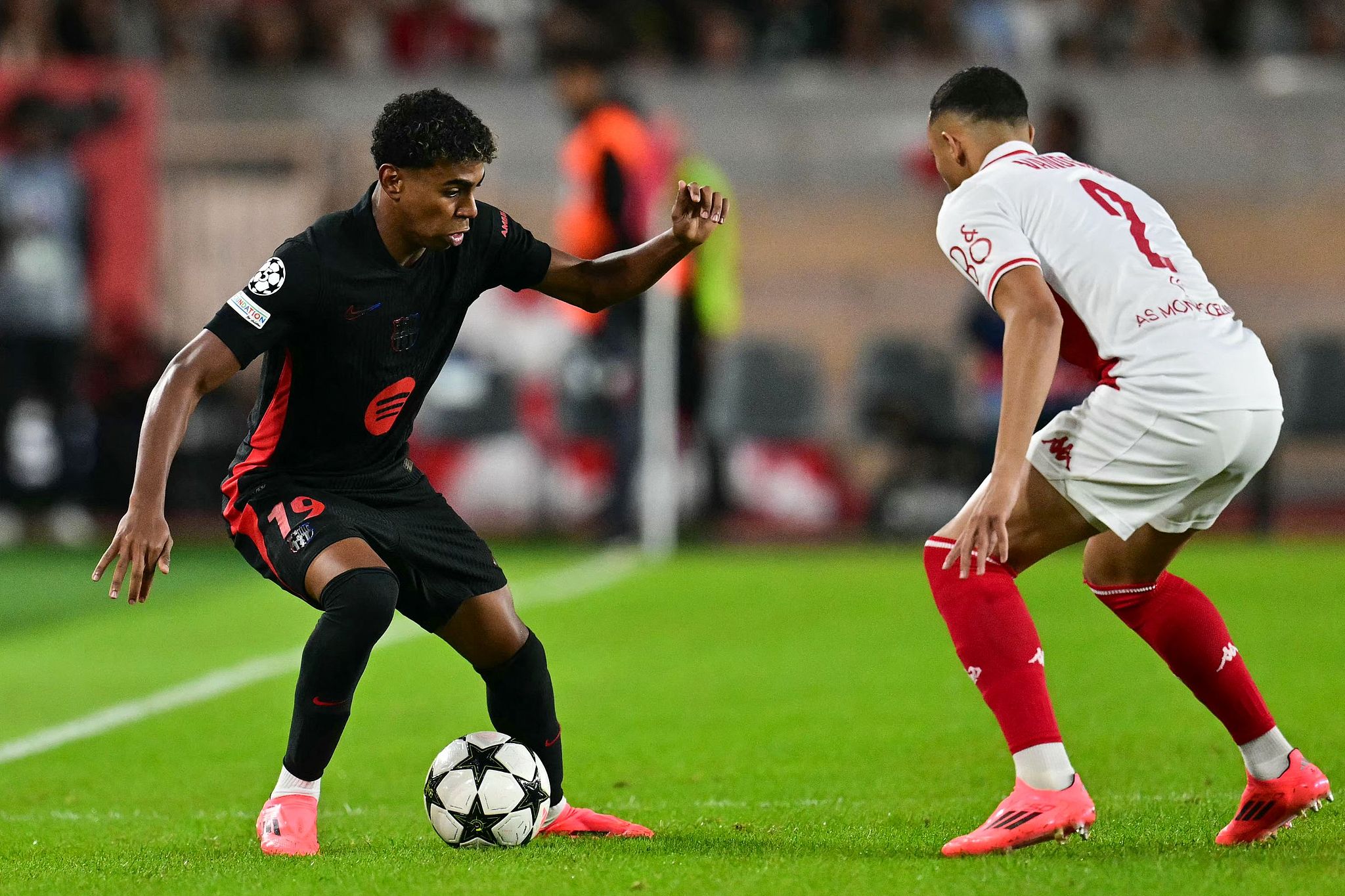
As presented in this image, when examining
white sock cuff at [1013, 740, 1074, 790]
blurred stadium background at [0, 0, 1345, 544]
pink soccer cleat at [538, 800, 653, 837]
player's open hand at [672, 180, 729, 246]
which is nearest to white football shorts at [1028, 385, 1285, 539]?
white sock cuff at [1013, 740, 1074, 790]

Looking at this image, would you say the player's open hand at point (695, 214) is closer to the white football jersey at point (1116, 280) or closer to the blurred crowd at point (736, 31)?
the white football jersey at point (1116, 280)

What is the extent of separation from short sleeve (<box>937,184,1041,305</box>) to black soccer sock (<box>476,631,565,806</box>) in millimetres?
1503

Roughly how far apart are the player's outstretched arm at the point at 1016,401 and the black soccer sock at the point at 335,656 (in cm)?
138

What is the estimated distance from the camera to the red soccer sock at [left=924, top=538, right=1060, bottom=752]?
159 inches

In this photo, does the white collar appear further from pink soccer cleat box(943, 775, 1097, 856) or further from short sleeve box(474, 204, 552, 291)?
pink soccer cleat box(943, 775, 1097, 856)

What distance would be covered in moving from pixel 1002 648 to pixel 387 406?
5.45 feet

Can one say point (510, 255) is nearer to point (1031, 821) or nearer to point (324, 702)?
point (324, 702)

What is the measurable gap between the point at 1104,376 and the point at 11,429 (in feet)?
40.5

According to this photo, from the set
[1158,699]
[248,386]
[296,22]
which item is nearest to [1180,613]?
[1158,699]

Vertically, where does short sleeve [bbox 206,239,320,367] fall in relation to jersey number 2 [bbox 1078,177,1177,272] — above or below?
below

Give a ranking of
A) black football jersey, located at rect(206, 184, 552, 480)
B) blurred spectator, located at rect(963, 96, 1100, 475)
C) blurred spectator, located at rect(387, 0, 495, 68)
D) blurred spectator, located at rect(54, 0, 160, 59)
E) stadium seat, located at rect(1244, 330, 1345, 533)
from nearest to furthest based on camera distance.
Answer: black football jersey, located at rect(206, 184, 552, 480), blurred spectator, located at rect(963, 96, 1100, 475), stadium seat, located at rect(1244, 330, 1345, 533), blurred spectator, located at rect(54, 0, 160, 59), blurred spectator, located at rect(387, 0, 495, 68)

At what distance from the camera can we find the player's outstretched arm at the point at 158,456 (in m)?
3.91

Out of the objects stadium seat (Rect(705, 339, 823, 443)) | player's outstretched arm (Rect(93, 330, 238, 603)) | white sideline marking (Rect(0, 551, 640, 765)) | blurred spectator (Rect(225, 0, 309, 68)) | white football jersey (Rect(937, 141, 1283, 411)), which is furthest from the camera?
blurred spectator (Rect(225, 0, 309, 68))

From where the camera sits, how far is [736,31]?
59.8 feet
